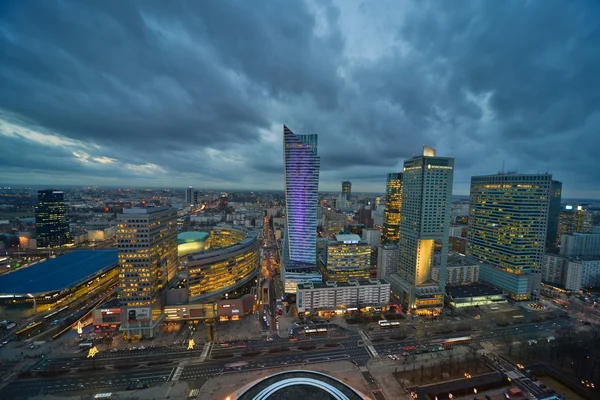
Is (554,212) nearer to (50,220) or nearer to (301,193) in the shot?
(301,193)

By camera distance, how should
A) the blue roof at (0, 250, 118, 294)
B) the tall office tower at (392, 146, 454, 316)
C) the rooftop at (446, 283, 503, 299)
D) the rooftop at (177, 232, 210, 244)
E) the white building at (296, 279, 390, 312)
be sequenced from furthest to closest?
1. the rooftop at (177, 232, 210, 244)
2. the rooftop at (446, 283, 503, 299)
3. the tall office tower at (392, 146, 454, 316)
4. the blue roof at (0, 250, 118, 294)
5. the white building at (296, 279, 390, 312)

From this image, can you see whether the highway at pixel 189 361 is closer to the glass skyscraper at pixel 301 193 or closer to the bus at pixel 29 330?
the bus at pixel 29 330

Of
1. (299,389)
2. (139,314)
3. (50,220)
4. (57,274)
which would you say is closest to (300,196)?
(139,314)

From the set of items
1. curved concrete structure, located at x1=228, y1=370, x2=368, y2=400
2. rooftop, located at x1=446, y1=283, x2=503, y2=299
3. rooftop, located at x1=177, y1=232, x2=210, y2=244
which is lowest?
rooftop, located at x1=446, y1=283, x2=503, y2=299

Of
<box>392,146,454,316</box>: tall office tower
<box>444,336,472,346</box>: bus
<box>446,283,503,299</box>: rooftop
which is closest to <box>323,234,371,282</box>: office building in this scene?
<box>392,146,454,316</box>: tall office tower

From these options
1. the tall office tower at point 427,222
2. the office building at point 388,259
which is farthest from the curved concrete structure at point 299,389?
the office building at point 388,259

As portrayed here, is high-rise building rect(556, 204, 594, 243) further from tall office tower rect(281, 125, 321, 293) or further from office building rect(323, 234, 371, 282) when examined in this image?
tall office tower rect(281, 125, 321, 293)
